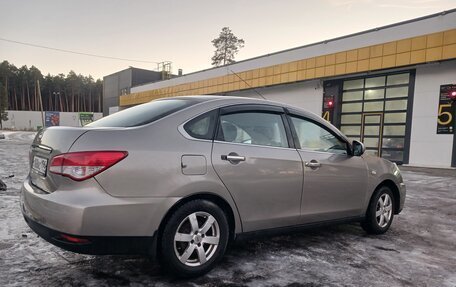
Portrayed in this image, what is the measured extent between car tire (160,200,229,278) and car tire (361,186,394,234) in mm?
2274

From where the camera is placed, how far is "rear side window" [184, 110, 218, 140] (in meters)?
3.08

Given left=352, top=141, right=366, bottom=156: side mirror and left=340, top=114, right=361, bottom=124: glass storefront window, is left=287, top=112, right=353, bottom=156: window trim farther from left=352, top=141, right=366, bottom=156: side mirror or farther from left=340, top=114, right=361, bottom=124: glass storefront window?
left=340, top=114, right=361, bottom=124: glass storefront window

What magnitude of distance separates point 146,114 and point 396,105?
15.0m

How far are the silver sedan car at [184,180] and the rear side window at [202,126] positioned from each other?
10mm

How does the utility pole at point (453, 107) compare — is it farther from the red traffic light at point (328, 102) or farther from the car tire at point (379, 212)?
the car tire at point (379, 212)

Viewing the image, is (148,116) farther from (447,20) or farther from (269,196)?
(447,20)

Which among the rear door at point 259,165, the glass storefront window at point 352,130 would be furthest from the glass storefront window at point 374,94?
the rear door at point 259,165

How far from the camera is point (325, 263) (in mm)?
3488

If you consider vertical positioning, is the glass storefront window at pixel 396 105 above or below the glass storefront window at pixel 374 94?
below

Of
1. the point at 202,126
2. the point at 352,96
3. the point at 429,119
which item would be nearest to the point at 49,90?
the point at 352,96

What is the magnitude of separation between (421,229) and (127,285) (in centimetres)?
419

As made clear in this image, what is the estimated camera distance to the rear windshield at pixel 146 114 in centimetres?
311

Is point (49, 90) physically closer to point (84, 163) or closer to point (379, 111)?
point (379, 111)

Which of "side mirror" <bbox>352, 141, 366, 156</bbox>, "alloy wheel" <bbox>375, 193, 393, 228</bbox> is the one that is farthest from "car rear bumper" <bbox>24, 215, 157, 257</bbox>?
"alloy wheel" <bbox>375, 193, 393, 228</bbox>
